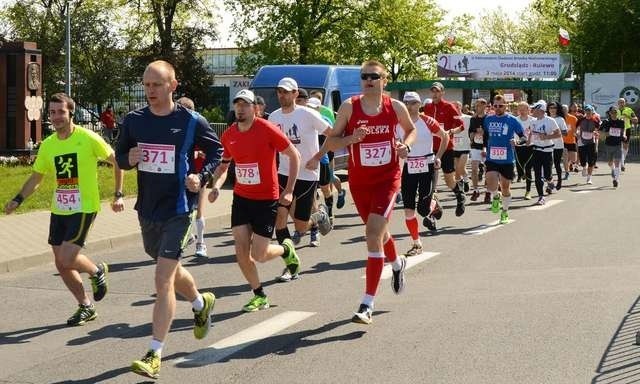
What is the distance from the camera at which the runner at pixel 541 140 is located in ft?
60.1

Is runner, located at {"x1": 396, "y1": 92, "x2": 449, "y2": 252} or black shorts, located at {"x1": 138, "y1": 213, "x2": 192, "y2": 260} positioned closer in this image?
black shorts, located at {"x1": 138, "y1": 213, "x2": 192, "y2": 260}

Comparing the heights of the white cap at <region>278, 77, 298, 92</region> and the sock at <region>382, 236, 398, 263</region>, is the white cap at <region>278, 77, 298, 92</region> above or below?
above

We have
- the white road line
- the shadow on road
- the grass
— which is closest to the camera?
the shadow on road

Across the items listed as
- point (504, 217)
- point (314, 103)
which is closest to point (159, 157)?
point (314, 103)

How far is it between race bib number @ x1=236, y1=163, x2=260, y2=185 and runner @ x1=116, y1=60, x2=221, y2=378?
166cm

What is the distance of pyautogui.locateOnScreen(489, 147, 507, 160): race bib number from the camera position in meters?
15.2

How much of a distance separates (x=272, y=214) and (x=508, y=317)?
6.69 ft

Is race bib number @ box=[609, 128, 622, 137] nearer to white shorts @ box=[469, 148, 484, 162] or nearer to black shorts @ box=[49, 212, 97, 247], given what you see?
white shorts @ box=[469, 148, 484, 162]

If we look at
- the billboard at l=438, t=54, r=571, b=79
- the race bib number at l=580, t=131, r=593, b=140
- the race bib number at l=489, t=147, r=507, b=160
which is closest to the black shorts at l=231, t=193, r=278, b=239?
the race bib number at l=489, t=147, r=507, b=160

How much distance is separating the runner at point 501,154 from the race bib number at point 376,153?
7439mm

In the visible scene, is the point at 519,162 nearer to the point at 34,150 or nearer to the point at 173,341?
the point at 173,341

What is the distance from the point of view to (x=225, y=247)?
1266cm

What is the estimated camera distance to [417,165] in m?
12.0

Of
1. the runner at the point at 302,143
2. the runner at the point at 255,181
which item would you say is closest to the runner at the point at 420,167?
the runner at the point at 302,143
